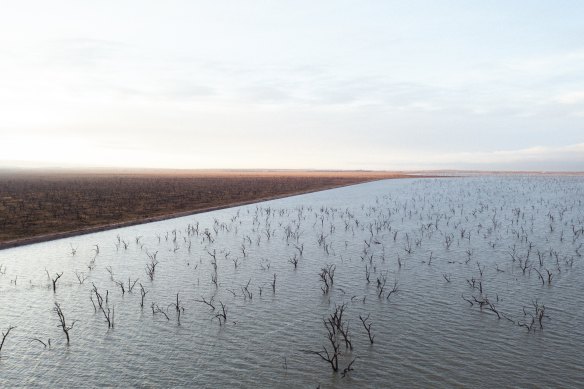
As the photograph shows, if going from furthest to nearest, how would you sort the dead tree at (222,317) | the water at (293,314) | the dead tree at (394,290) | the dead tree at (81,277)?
the dead tree at (81,277) → the dead tree at (394,290) → the dead tree at (222,317) → the water at (293,314)

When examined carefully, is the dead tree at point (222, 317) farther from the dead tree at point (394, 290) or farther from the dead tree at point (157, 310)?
the dead tree at point (394, 290)

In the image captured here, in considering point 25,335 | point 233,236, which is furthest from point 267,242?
point 25,335

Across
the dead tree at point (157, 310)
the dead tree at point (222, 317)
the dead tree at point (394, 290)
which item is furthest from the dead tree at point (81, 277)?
the dead tree at point (394, 290)

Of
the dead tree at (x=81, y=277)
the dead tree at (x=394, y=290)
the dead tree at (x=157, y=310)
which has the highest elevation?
the dead tree at (x=394, y=290)

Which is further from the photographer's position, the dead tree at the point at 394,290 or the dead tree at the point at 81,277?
the dead tree at the point at 81,277

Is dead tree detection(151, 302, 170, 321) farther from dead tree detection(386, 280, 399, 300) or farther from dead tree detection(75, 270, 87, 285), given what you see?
dead tree detection(386, 280, 399, 300)

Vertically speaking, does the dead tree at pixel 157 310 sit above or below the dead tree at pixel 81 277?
above

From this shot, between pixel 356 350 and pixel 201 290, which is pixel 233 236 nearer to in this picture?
pixel 201 290

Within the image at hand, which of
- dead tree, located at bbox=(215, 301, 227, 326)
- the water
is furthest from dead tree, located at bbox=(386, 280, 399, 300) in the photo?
dead tree, located at bbox=(215, 301, 227, 326)
